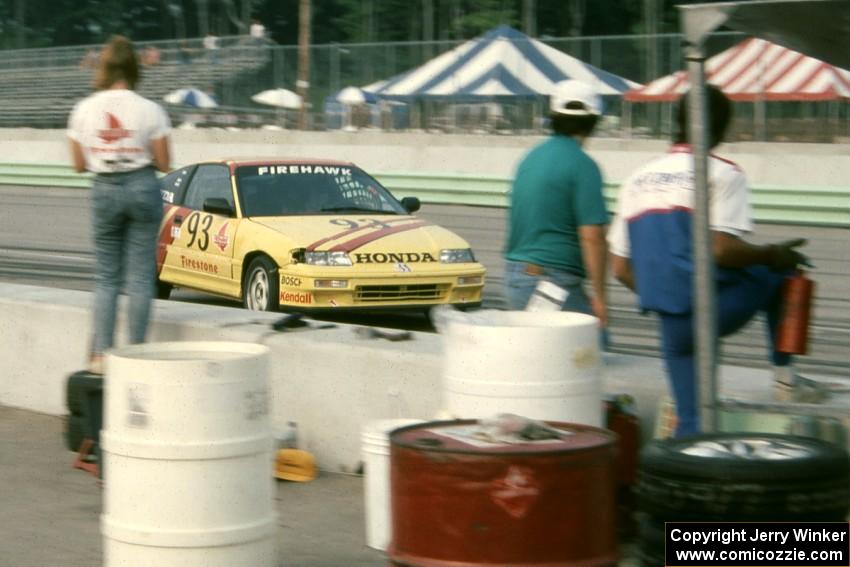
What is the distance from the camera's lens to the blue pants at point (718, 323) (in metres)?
5.40

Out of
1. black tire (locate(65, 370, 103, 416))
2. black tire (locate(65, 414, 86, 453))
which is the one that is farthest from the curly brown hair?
black tire (locate(65, 414, 86, 453))

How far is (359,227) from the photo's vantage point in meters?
12.5

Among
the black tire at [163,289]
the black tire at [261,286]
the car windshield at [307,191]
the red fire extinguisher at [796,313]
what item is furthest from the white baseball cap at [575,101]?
the black tire at [163,289]

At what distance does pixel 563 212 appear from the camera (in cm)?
625

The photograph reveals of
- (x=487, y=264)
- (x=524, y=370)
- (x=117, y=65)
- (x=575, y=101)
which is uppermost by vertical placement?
(x=117, y=65)

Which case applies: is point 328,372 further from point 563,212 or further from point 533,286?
point 563,212

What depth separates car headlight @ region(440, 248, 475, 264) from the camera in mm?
12250

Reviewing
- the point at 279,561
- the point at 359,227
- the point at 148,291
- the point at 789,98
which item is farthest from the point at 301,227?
the point at 789,98

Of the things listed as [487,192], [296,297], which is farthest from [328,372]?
[487,192]

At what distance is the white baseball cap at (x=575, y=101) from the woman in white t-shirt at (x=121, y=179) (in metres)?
2.24

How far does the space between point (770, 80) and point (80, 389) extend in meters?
20.7

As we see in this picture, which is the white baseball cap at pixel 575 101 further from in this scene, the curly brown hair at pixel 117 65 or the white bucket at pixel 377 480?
the curly brown hair at pixel 117 65

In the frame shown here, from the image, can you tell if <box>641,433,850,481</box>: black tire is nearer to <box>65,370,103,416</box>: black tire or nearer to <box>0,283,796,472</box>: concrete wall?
<box>0,283,796,472</box>: concrete wall

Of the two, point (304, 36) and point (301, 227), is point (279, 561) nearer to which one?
point (301, 227)
